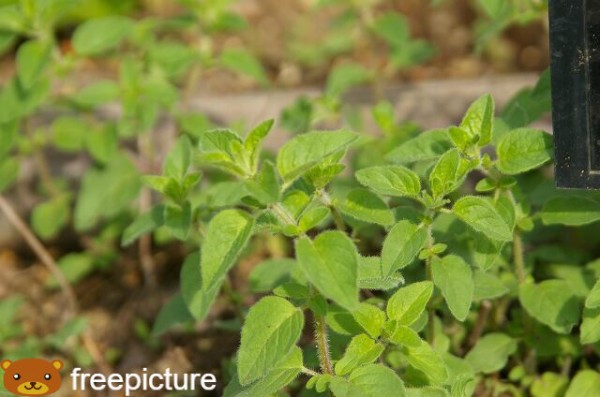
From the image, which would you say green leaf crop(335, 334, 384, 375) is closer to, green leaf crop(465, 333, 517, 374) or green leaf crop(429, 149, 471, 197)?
green leaf crop(429, 149, 471, 197)

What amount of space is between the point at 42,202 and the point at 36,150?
1.39 ft

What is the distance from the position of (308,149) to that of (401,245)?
278 millimetres

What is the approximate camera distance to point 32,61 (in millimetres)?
2803

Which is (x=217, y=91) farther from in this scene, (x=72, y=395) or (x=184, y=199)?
(x=184, y=199)

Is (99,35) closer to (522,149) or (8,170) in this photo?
(8,170)

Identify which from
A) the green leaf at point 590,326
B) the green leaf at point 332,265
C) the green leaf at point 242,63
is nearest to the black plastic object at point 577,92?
the green leaf at point 590,326

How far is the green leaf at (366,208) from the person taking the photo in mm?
1924

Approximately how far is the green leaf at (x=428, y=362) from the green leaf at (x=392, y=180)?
327 mm

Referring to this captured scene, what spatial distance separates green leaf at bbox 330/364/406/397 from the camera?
1.74 metres

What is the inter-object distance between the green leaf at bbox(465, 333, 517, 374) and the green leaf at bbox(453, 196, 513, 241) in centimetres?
49

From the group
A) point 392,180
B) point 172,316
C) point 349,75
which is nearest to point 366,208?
point 392,180

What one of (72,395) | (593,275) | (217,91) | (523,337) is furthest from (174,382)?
(217,91)

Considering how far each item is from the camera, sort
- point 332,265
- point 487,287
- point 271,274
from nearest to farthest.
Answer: point 332,265 < point 487,287 < point 271,274

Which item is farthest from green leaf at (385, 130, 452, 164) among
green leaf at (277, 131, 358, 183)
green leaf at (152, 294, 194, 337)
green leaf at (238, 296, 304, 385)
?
green leaf at (152, 294, 194, 337)
